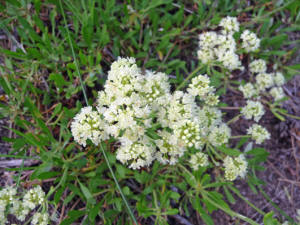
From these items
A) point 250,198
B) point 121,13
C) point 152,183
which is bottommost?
point 250,198

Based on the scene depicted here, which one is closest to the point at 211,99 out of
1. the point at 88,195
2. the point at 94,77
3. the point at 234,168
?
the point at 234,168

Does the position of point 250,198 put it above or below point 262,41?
below

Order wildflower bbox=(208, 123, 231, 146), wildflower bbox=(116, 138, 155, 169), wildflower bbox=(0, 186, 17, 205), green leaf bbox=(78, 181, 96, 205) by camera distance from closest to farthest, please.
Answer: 1. wildflower bbox=(116, 138, 155, 169)
2. wildflower bbox=(0, 186, 17, 205)
3. green leaf bbox=(78, 181, 96, 205)
4. wildflower bbox=(208, 123, 231, 146)

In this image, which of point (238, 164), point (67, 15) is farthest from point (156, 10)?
point (238, 164)

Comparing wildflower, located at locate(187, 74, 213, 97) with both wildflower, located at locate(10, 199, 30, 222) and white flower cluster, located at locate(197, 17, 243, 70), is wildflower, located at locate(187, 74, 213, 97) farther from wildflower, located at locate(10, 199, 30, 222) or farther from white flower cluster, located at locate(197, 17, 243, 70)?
wildflower, located at locate(10, 199, 30, 222)

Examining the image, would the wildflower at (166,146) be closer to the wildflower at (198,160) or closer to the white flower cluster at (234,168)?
the wildflower at (198,160)

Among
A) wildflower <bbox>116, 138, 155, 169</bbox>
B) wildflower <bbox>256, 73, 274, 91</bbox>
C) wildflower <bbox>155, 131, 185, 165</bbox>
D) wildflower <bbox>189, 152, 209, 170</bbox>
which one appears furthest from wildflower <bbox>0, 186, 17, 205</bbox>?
wildflower <bbox>256, 73, 274, 91</bbox>

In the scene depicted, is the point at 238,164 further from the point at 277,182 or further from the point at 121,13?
the point at 121,13
